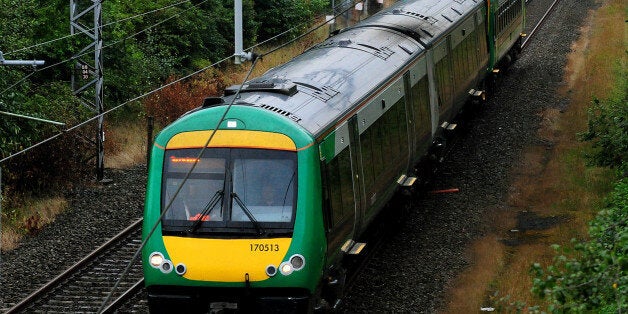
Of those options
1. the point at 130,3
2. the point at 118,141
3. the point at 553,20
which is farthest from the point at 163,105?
the point at 553,20

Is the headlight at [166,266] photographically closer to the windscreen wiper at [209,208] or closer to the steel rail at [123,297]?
the windscreen wiper at [209,208]

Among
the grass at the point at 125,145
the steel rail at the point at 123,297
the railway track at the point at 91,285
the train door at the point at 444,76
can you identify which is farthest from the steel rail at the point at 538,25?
the steel rail at the point at 123,297

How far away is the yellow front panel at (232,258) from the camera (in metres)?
11.4

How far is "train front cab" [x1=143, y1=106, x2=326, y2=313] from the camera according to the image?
11.4m

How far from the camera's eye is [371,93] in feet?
47.9

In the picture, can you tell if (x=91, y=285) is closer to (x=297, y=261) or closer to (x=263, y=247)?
(x=263, y=247)

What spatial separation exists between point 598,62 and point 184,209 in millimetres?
22466

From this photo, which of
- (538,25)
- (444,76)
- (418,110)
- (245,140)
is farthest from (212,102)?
(538,25)

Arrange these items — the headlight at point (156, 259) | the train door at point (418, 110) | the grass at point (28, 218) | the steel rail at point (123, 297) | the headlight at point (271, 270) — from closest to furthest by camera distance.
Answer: the headlight at point (271, 270), the headlight at point (156, 259), the steel rail at point (123, 297), the train door at point (418, 110), the grass at point (28, 218)

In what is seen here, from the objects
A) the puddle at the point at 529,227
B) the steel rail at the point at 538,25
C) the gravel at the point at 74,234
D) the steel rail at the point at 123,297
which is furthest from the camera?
the steel rail at the point at 538,25

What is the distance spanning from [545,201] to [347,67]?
19.0 feet

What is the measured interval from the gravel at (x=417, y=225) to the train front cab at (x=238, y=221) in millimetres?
2606

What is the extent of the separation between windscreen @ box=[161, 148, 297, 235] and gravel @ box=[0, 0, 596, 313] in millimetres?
2848

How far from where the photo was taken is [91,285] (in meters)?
15.2
